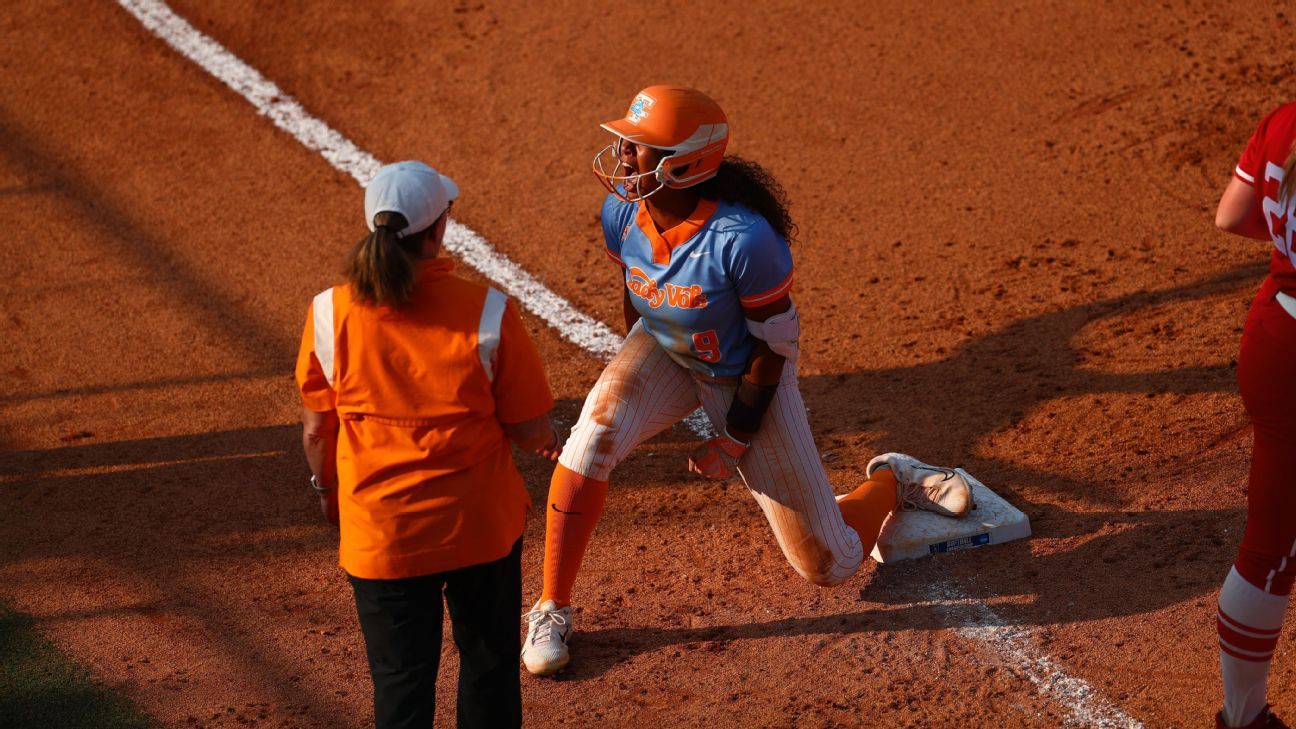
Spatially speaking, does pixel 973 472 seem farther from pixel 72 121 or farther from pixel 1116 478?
pixel 72 121

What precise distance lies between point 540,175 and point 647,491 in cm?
280

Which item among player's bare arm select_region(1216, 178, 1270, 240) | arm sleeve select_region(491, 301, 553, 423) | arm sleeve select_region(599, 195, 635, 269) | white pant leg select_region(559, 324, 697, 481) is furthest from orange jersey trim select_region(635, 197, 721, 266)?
player's bare arm select_region(1216, 178, 1270, 240)

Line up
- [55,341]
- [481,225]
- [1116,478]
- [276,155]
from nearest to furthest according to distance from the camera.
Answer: [1116,478], [55,341], [481,225], [276,155]

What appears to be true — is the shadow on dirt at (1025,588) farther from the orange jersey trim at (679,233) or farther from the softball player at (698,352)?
the orange jersey trim at (679,233)

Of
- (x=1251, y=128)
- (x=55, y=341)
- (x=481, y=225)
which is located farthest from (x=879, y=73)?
(x=55, y=341)

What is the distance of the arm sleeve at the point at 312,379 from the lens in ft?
10.9

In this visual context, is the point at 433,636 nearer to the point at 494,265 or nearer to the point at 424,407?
the point at 424,407

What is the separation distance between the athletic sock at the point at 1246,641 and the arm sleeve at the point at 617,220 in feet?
6.63

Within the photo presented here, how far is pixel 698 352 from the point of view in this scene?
4.28 m

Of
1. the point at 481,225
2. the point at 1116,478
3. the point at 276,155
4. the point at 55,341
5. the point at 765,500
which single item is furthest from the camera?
the point at 276,155

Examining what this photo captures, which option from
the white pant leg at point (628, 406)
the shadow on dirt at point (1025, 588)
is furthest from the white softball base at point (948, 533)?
the white pant leg at point (628, 406)

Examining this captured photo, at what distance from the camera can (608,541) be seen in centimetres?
503

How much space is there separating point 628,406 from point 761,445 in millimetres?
443

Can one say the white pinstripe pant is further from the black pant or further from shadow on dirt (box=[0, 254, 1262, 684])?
the black pant
